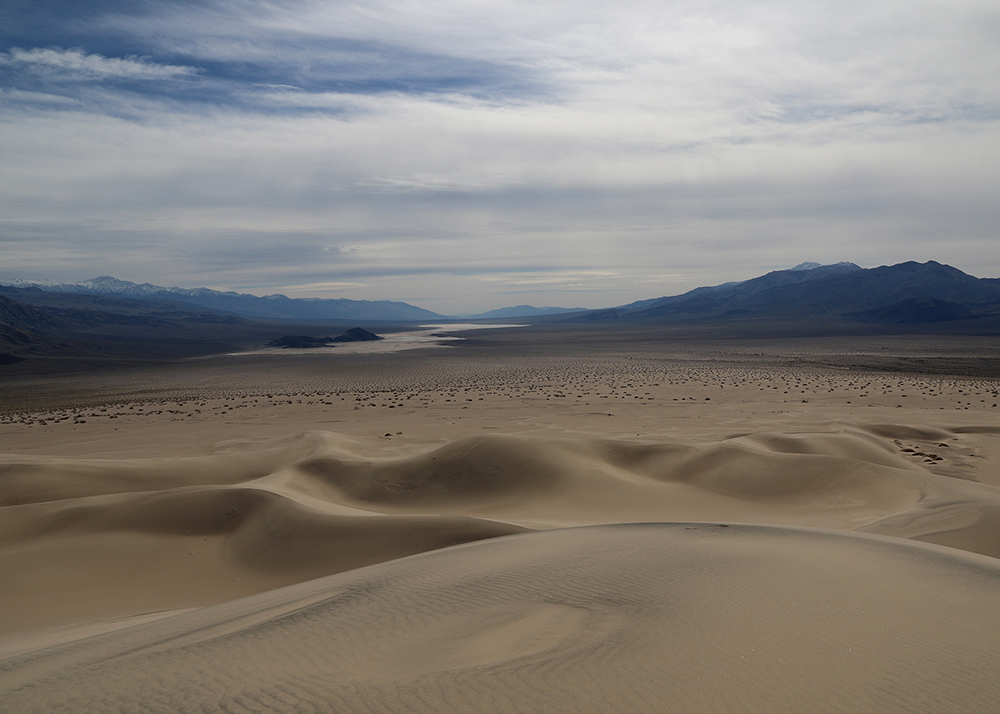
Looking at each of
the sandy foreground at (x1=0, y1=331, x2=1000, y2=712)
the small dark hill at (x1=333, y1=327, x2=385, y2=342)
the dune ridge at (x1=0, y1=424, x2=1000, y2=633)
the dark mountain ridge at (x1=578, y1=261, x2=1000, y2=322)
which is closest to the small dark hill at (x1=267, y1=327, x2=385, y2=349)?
the small dark hill at (x1=333, y1=327, x2=385, y2=342)

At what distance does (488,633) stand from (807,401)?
1930 cm

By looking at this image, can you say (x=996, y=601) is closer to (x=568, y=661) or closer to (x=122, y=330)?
(x=568, y=661)

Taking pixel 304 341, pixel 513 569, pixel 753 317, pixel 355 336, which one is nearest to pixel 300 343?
pixel 304 341

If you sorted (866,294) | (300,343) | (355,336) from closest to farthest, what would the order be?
(300,343), (355,336), (866,294)

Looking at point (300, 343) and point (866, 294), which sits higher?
point (866, 294)

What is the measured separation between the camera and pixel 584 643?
2.81 m

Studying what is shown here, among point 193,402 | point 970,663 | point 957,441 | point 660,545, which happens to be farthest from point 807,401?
point 193,402

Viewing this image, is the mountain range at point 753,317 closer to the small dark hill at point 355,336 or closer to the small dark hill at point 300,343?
the small dark hill at point 300,343

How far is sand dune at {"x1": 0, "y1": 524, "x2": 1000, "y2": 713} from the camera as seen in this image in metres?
2.36

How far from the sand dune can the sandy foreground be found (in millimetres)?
18

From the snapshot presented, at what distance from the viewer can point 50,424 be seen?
61.1ft

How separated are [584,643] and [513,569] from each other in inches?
61.8

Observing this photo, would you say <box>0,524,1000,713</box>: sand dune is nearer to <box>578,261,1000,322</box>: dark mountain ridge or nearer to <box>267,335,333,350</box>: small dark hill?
<box>267,335,333,350</box>: small dark hill

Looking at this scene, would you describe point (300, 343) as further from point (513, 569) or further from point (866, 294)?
point (866, 294)
